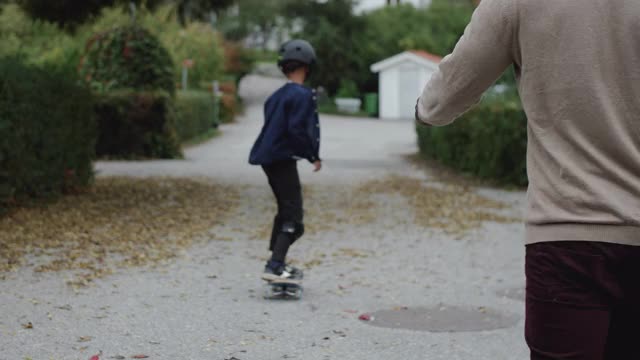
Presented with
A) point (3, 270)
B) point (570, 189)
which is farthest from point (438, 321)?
point (570, 189)

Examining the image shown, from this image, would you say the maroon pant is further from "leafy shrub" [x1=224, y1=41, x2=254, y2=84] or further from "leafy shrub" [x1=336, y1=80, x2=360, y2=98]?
"leafy shrub" [x1=336, y1=80, x2=360, y2=98]

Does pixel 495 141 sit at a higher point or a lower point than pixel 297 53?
lower

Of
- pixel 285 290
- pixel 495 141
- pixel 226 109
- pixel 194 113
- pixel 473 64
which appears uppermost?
pixel 473 64

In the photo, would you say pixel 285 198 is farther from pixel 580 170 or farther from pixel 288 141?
pixel 580 170

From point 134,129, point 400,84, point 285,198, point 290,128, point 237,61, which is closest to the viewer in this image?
point 290,128

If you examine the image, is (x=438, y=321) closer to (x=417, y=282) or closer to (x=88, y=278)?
(x=417, y=282)

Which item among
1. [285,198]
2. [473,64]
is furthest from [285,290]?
[473,64]

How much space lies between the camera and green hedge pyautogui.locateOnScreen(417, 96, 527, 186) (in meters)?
16.4

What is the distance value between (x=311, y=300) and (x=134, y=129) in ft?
52.4

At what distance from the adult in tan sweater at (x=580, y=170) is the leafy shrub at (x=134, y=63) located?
20412 mm

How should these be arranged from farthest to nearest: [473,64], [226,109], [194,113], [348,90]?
[348,90] < [226,109] < [194,113] < [473,64]

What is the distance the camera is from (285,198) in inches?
271

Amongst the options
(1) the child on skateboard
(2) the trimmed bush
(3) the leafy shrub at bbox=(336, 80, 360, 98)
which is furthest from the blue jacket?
(3) the leafy shrub at bbox=(336, 80, 360, 98)

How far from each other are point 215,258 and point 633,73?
653 centimetres
